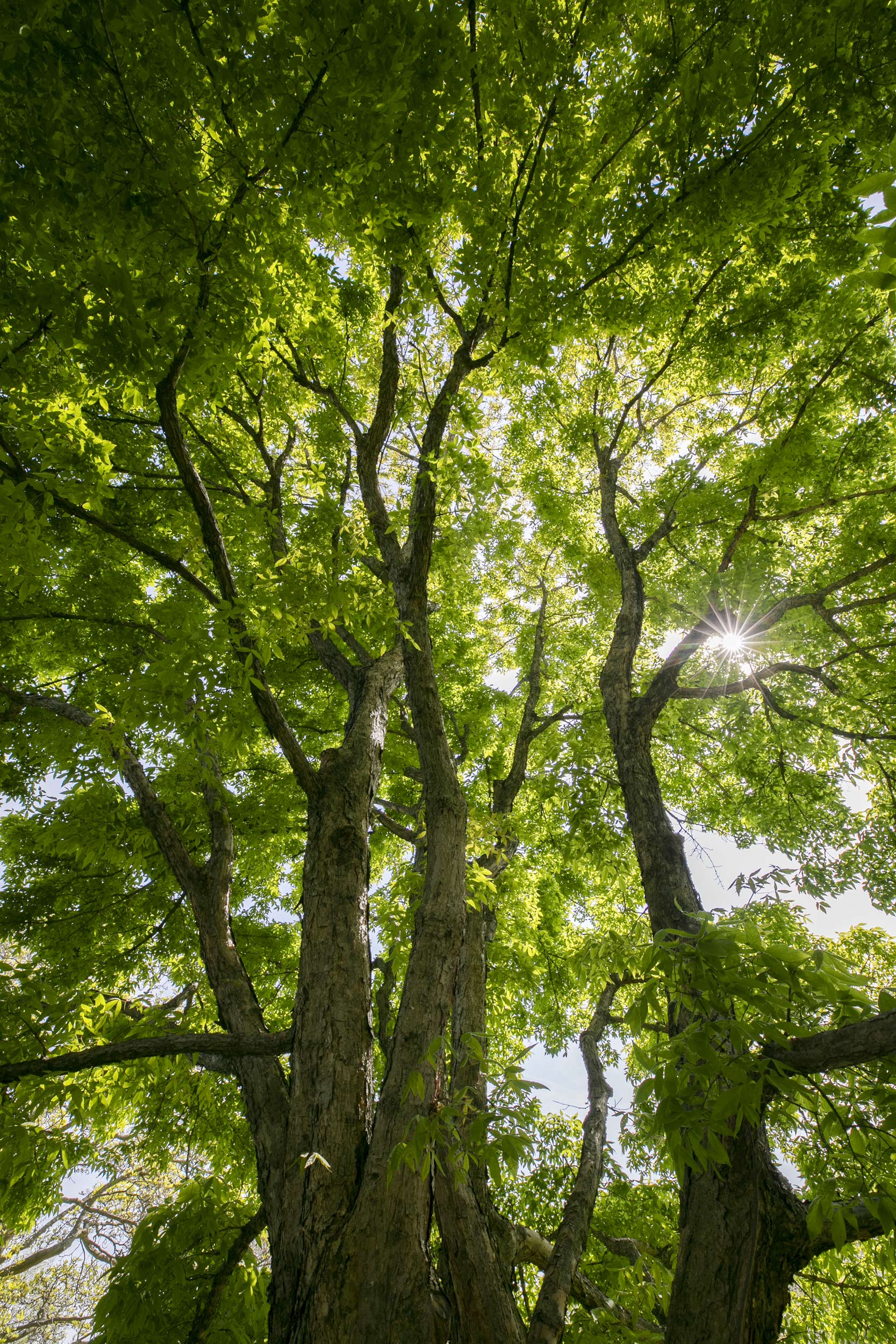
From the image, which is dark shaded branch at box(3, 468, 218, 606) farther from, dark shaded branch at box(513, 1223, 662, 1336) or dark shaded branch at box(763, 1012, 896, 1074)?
dark shaded branch at box(513, 1223, 662, 1336)

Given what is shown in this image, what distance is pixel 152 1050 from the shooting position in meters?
2.66

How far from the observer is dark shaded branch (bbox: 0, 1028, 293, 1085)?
2504 millimetres

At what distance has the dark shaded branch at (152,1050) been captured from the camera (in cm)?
250

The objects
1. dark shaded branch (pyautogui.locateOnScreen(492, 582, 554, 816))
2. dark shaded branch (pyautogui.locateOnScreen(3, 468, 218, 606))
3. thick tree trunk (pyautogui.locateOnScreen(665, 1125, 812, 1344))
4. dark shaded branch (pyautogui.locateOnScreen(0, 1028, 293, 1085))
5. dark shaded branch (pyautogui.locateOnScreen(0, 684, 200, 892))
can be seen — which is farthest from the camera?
dark shaded branch (pyautogui.locateOnScreen(492, 582, 554, 816))

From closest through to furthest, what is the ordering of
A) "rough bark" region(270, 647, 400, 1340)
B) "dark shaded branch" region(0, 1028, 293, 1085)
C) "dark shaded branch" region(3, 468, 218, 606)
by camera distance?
"rough bark" region(270, 647, 400, 1340)
"dark shaded branch" region(0, 1028, 293, 1085)
"dark shaded branch" region(3, 468, 218, 606)

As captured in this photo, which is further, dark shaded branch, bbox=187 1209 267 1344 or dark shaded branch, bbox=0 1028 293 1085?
dark shaded branch, bbox=187 1209 267 1344

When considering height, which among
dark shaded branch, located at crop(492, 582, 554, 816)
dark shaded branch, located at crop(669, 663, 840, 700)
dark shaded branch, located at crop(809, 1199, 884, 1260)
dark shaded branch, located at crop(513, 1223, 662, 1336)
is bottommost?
dark shaded branch, located at crop(513, 1223, 662, 1336)

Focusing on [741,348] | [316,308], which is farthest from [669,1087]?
[741,348]

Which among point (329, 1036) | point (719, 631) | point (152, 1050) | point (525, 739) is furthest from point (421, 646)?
point (525, 739)

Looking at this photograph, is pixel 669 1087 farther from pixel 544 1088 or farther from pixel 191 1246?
pixel 191 1246

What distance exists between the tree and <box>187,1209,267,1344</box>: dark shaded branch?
3cm

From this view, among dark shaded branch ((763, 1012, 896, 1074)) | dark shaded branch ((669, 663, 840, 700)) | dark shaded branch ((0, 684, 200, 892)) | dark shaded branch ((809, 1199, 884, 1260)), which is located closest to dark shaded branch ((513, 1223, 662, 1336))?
dark shaded branch ((809, 1199, 884, 1260))

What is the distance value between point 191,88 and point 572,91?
7.59 feet

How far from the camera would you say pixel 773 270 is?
5262 millimetres
